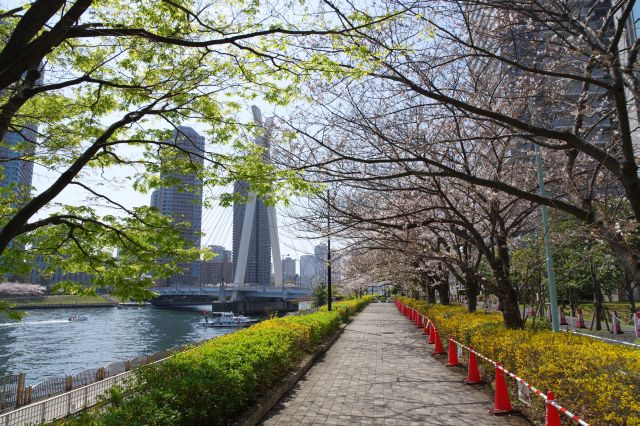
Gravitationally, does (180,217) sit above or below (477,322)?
above

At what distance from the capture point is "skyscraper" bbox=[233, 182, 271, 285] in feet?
159

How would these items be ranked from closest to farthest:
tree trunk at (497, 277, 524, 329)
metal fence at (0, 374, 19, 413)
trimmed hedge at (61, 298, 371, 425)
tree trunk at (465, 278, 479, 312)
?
trimmed hedge at (61, 298, 371, 425) < tree trunk at (497, 277, 524, 329) < tree trunk at (465, 278, 479, 312) < metal fence at (0, 374, 19, 413)

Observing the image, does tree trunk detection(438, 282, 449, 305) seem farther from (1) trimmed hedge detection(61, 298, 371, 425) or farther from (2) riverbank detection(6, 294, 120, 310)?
(2) riverbank detection(6, 294, 120, 310)

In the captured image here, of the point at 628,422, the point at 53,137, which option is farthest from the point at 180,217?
the point at 628,422

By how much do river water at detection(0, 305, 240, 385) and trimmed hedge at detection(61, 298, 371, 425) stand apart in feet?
81.5

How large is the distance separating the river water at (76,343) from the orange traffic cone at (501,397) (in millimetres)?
27888

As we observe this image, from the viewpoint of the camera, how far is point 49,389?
17.5m

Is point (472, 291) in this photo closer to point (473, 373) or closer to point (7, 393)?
point (473, 373)

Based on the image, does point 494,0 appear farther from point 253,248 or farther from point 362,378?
point 253,248

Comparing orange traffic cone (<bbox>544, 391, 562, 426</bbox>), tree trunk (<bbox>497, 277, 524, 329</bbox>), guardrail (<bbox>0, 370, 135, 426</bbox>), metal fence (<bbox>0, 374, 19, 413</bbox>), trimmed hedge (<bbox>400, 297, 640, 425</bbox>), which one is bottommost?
metal fence (<bbox>0, 374, 19, 413</bbox>)


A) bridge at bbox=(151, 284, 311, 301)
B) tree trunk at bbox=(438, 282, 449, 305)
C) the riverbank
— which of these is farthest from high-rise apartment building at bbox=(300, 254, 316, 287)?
the riverbank

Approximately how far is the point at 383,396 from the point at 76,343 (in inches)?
1630

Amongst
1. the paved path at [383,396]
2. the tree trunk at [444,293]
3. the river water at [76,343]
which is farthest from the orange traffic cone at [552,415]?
the river water at [76,343]

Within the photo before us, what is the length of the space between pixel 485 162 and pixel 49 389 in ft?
62.5
